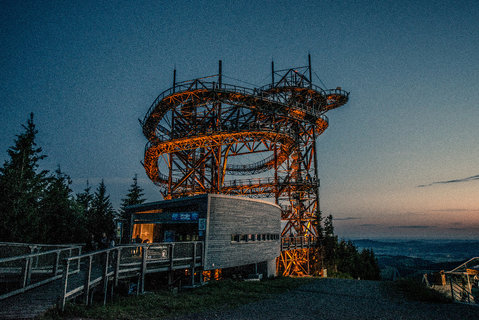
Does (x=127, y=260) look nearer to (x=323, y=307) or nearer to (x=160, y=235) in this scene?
(x=323, y=307)

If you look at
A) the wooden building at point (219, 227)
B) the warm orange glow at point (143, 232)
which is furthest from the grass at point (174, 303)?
the warm orange glow at point (143, 232)

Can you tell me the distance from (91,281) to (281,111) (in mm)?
28469

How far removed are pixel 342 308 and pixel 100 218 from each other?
42725 mm

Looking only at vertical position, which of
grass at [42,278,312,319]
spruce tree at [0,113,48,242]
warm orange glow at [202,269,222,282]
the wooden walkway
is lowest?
warm orange glow at [202,269,222,282]

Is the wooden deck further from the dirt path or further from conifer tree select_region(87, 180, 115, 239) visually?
conifer tree select_region(87, 180, 115, 239)

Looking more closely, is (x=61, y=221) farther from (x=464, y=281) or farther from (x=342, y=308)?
(x=464, y=281)

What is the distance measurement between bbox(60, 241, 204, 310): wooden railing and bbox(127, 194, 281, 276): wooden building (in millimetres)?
1367

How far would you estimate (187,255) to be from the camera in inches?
538

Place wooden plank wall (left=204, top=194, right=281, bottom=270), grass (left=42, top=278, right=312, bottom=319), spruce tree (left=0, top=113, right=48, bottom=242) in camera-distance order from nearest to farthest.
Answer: grass (left=42, top=278, right=312, bottom=319)
wooden plank wall (left=204, top=194, right=281, bottom=270)
spruce tree (left=0, top=113, right=48, bottom=242)

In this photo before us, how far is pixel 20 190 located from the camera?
24875mm

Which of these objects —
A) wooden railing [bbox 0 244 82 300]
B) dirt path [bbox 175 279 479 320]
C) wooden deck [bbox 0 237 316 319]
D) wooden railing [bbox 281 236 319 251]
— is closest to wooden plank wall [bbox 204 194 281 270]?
wooden deck [bbox 0 237 316 319]

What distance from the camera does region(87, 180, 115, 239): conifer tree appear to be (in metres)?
41.1

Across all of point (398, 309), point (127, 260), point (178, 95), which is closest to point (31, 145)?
point (178, 95)

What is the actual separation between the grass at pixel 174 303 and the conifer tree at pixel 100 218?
95.9 ft
